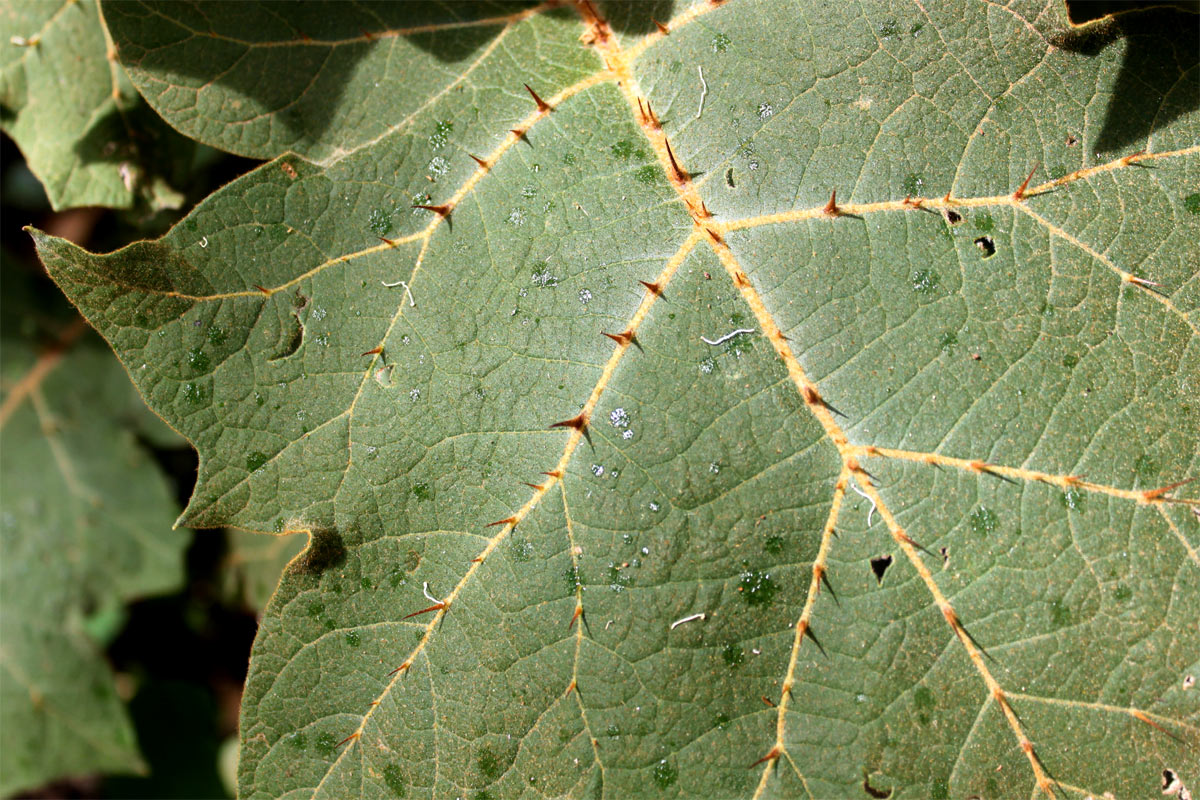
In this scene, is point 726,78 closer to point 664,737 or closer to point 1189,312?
point 1189,312

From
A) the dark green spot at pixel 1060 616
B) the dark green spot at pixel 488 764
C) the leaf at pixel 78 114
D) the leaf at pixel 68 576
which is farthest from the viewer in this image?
the leaf at pixel 68 576

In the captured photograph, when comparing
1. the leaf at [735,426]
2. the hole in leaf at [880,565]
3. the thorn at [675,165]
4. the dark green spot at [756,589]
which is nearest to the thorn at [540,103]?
the leaf at [735,426]

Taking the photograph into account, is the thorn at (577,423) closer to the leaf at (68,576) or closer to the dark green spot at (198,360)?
the dark green spot at (198,360)

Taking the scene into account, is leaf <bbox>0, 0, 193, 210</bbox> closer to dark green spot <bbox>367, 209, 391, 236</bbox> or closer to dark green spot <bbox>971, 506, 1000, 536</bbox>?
dark green spot <bbox>367, 209, 391, 236</bbox>

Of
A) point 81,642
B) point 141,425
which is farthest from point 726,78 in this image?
point 81,642

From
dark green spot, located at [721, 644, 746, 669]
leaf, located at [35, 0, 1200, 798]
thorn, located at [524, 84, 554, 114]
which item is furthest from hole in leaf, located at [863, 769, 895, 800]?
thorn, located at [524, 84, 554, 114]

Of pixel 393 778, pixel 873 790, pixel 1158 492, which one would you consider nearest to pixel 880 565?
pixel 873 790
